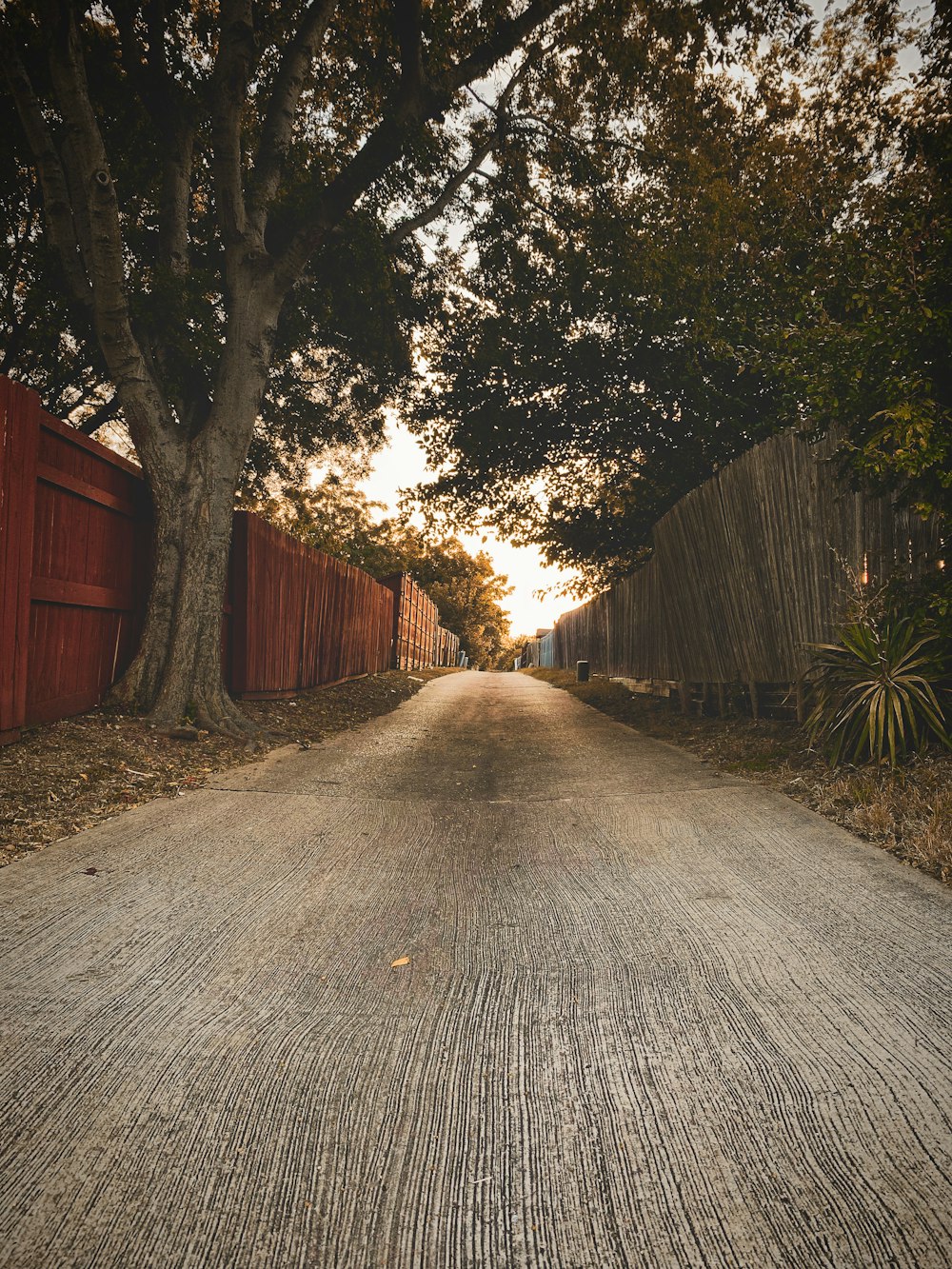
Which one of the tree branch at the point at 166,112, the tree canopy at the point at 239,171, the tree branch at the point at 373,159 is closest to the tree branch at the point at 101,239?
the tree canopy at the point at 239,171

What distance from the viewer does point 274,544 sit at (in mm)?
8727

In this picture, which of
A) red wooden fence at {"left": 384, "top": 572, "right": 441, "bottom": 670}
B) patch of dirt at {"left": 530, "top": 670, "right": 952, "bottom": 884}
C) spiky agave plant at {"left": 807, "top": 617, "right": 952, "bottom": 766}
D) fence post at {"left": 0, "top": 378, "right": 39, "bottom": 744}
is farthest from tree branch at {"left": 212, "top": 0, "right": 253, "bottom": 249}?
red wooden fence at {"left": 384, "top": 572, "right": 441, "bottom": 670}

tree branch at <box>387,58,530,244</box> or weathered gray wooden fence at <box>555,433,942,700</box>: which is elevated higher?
tree branch at <box>387,58,530,244</box>

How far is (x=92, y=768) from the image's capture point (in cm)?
457

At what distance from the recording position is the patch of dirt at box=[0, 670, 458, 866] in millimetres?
3662

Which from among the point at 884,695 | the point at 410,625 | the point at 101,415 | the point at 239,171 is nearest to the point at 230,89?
the point at 239,171

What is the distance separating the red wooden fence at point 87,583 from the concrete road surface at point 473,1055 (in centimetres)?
199

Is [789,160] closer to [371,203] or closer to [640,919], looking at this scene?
[371,203]

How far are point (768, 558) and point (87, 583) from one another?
5.79 metres

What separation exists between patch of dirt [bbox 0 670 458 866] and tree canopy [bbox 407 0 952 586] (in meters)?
4.94

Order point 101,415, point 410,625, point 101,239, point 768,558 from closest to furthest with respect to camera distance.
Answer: point 101,239 < point 768,558 < point 101,415 < point 410,625

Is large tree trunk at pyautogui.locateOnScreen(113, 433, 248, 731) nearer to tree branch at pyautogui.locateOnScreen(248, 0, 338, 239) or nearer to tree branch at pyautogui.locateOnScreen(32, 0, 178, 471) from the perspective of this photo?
tree branch at pyautogui.locateOnScreen(32, 0, 178, 471)

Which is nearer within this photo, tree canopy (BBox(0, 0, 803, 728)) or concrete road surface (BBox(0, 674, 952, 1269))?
concrete road surface (BBox(0, 674, 952, 1269))

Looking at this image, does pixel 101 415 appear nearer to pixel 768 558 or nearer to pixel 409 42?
pixel 409 42
